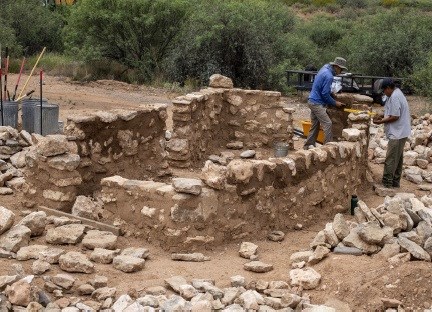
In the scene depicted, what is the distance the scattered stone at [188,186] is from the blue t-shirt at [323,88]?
4871 millimetres

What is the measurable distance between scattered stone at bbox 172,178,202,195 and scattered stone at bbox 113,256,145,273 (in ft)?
3.06

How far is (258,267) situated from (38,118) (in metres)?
6.00

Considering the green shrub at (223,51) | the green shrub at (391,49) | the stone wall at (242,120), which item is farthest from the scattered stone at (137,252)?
the green shrub at (391,49)

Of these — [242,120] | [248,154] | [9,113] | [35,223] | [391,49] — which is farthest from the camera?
[391,49]

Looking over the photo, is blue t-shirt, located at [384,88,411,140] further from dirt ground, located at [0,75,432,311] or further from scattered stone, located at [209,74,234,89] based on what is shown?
scattered stone, located at [209,74,234,89]

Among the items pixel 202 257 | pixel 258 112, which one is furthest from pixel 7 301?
pixel 258 112

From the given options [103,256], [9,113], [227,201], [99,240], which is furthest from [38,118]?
[103,256]

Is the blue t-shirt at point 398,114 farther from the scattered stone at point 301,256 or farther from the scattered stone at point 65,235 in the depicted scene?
the scattered stone at point 65,235

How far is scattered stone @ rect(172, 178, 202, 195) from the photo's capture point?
7.81 metres

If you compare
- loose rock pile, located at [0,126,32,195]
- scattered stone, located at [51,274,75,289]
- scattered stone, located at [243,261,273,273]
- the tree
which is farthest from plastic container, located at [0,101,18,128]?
the tree

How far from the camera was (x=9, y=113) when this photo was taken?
12.4 meters

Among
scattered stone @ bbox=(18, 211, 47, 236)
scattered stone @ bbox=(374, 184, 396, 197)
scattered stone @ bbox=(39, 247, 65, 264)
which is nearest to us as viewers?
scattered stone @ bbox=(39, 247, 65, 264)

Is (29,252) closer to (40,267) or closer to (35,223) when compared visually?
(40,267)

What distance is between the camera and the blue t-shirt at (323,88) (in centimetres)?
1216
